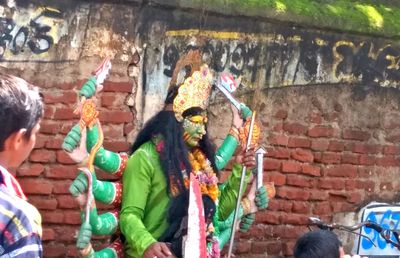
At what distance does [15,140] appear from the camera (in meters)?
2.74

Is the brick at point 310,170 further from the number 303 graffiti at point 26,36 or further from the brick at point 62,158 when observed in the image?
the number 303 graffiti at point 26,36

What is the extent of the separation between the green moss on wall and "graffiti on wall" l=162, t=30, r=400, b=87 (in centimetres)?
11

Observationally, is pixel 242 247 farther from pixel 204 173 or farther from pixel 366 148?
pixel 204 173

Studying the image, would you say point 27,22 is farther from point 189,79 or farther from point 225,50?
point 225,50

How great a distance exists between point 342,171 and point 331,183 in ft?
0.41

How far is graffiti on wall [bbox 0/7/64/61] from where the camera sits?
4.93 metres

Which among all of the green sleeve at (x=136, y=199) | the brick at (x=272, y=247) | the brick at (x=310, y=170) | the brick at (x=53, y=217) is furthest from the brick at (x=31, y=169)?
the brick at (x=310, y=170)

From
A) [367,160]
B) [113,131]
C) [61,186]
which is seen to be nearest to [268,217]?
[367,160]

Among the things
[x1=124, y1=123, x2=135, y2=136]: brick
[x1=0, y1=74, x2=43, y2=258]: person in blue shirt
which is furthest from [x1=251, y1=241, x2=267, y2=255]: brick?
[x1=0, y1=74, x2=43, y2=258]: person in blue shirt

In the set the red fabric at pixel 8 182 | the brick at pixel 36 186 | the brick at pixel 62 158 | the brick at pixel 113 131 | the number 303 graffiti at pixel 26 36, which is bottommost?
the brick at pixel 36 186

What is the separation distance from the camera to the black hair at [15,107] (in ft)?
8.77

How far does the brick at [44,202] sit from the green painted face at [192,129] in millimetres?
943

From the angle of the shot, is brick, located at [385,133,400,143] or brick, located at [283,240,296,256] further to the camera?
brick, located at [385,133,400,143]

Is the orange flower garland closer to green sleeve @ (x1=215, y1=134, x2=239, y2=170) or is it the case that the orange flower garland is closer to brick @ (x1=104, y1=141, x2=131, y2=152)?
green sleeve @ (x1=215, y1=134, x2=239, y2=170)
